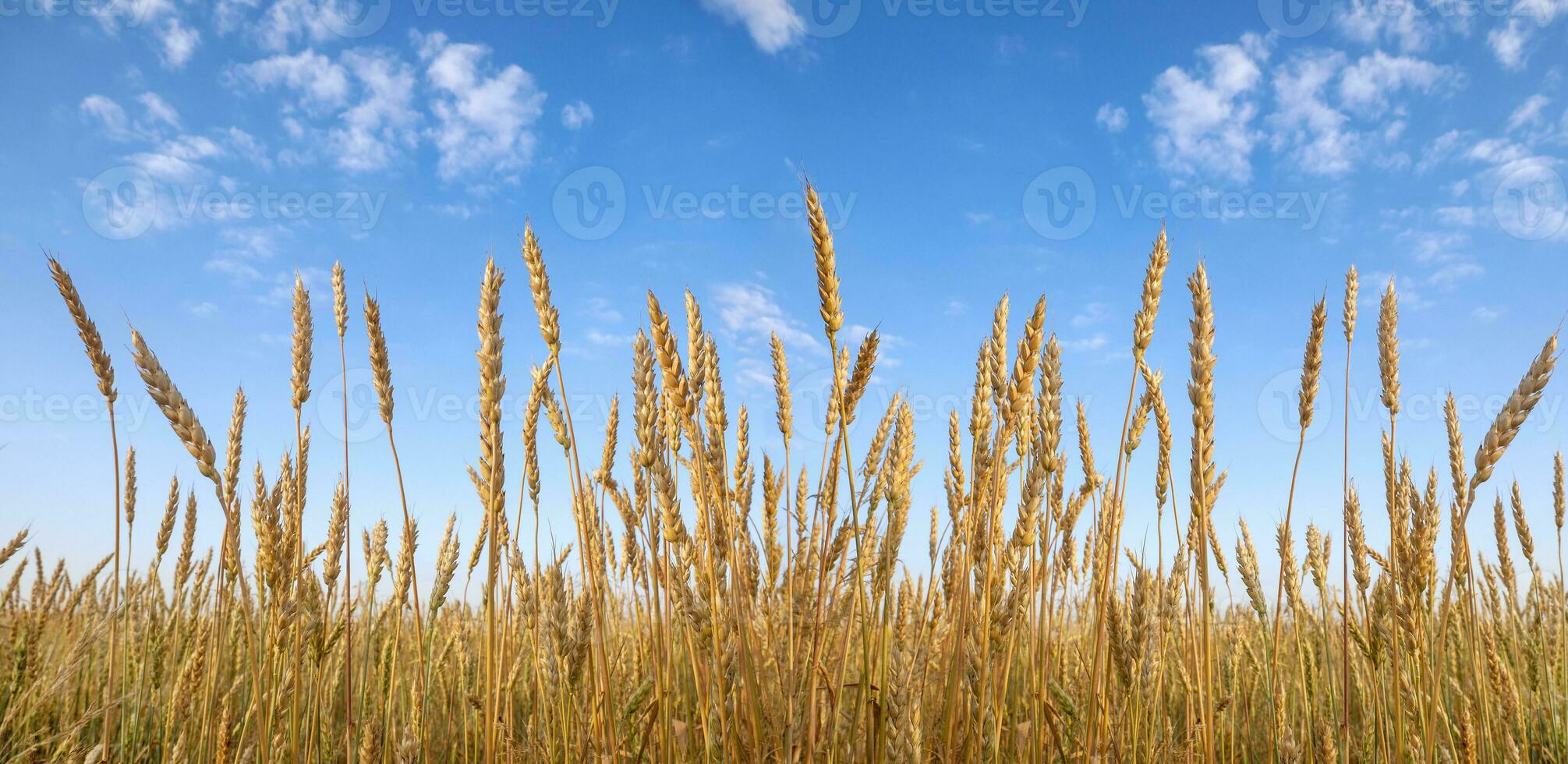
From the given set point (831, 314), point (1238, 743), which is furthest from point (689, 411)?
point (1238, 743)

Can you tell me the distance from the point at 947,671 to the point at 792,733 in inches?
25.0

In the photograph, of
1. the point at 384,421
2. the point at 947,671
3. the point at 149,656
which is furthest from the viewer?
the point at 149,656

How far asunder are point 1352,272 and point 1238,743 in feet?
9.24

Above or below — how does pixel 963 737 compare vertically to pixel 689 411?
below

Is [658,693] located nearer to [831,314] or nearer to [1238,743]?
[831,314]

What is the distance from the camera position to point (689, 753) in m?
2.49

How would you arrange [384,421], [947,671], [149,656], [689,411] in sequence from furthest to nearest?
[149,656] < [947,671] < [384,421] < [689,411]

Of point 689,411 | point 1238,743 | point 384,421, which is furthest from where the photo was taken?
point 1238,743

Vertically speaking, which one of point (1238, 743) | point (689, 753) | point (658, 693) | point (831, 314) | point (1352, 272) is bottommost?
point (1238, 743)

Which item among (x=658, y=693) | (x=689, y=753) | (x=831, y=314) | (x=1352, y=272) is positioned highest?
(x=1352, y=272)

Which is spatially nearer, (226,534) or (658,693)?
(658,693)

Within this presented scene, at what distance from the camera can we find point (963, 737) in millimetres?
2520

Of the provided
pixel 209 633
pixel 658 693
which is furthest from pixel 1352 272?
pixel 209 633

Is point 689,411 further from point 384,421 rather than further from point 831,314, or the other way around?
point 384,421
